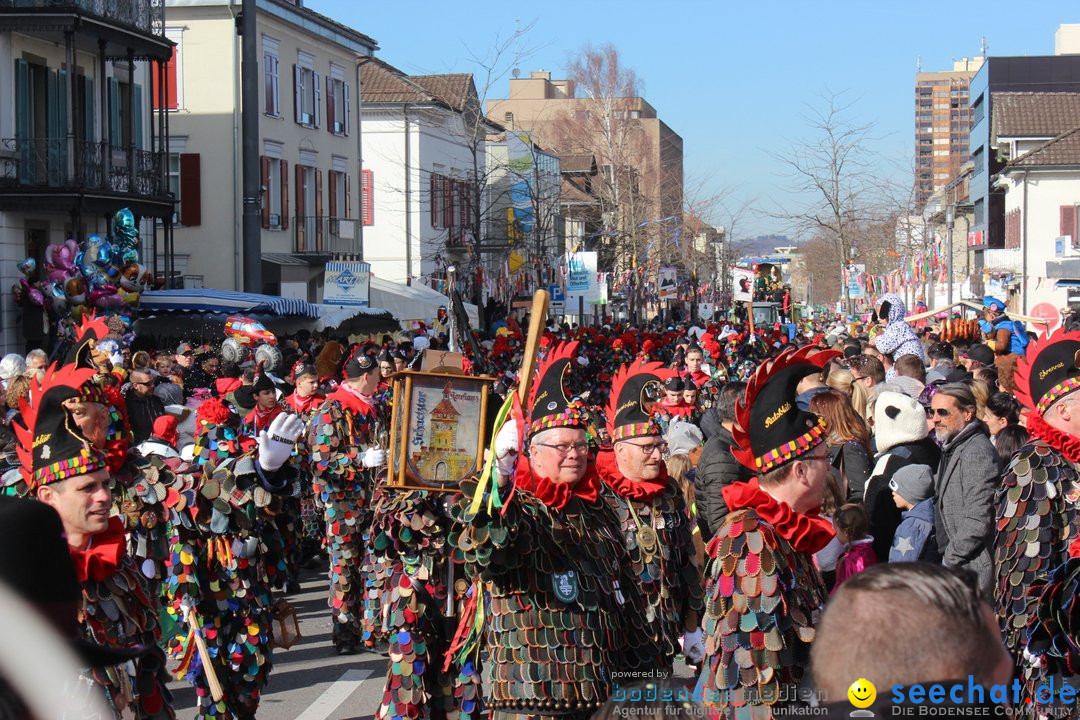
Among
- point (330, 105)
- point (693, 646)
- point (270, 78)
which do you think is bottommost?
point (693, 646)

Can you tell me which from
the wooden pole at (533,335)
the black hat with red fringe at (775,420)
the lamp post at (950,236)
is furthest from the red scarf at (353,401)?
the lamp post at (950,236)

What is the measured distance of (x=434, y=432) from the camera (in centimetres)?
614

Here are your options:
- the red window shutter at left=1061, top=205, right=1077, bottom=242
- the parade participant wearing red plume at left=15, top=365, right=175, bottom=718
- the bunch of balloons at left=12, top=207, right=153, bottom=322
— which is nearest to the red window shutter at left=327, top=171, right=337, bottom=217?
the bunch of balloons at left=12, top=207, right=153, bottom=322

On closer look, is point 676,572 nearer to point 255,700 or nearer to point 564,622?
point 564,622

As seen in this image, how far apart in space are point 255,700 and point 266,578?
590 mm

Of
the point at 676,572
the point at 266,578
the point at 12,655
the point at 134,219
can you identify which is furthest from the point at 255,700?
the point at 134,219

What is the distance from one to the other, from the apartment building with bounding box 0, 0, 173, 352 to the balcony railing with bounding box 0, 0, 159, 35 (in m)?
0.02

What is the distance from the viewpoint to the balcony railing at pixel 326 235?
3703cm

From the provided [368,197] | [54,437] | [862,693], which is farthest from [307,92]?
[862,693]

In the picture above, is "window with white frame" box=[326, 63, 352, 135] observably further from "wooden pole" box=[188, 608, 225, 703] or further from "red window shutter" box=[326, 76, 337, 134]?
"wooden pole" box=[188, 608, 225, 703]

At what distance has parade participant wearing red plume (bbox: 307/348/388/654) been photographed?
9438 millimetres

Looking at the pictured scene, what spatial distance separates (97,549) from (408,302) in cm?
2543

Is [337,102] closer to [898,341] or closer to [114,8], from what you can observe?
[114,8]

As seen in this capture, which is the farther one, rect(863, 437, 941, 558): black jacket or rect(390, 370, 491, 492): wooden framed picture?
rect(863, 437, 941, 558): black jacket
